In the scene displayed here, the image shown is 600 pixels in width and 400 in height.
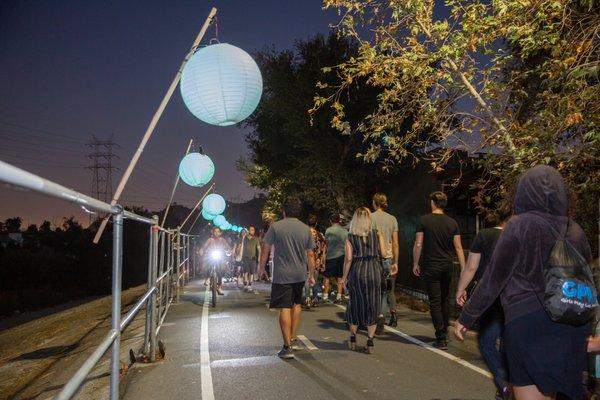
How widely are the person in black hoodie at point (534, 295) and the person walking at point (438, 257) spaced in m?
4.33

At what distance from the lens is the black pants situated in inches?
284

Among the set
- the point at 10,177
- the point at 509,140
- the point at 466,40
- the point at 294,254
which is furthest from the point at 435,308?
the point at 10,177

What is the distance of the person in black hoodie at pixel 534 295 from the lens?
2.62m

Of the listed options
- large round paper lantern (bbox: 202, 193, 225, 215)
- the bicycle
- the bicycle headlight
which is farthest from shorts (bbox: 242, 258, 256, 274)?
large round paper lantern (bbox: 202, 193, 225, 215)

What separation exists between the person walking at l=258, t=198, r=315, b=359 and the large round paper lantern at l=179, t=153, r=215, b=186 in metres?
4.12

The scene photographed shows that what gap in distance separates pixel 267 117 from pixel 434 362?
16.1m

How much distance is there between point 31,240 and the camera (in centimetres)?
4016

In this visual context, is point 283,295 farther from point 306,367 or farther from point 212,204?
point 212,204

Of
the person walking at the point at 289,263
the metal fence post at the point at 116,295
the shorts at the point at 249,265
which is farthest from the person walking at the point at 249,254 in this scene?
the metal fence post at the point at 116,295

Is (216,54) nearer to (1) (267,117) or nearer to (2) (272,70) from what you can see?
(2) (272,70)

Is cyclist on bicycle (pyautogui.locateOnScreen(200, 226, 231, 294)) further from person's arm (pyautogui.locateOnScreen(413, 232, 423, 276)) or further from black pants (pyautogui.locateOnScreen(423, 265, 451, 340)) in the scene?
black pants (pyautogui.locateOnScreen(423, 265, 451, 340))

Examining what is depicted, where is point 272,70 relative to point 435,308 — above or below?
above

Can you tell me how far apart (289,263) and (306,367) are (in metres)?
1.34

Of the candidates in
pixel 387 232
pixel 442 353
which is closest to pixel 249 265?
pixel 387 232
